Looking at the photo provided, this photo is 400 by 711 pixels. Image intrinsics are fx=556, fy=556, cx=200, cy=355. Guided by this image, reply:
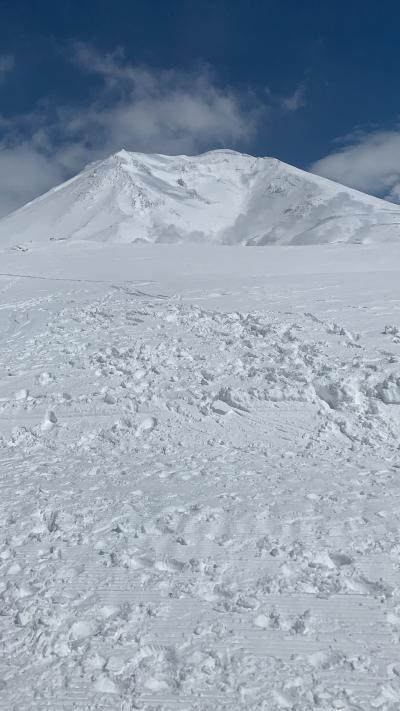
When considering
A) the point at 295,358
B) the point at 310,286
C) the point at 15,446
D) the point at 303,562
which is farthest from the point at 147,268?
the point at 303,562

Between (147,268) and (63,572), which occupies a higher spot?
(147,268)

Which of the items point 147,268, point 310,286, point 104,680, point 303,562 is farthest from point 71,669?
point 147,268

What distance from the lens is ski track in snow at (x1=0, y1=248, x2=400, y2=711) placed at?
3838 millimetres

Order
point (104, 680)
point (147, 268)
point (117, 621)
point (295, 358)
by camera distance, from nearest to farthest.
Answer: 1. point (104, 680)
2. point (117, 621)
3. point (295, 358)
4. point (147, 268)

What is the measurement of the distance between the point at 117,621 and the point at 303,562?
1.70 m

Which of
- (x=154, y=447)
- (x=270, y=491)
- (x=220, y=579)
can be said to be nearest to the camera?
(x=220, y=579)

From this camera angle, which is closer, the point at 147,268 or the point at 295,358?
the point at 295,358

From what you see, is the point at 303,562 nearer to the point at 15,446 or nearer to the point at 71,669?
the point at 71,669

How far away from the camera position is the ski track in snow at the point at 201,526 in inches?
151

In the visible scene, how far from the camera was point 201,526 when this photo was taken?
18.6 ft

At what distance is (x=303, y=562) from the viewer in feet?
16.2

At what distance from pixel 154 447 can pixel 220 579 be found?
298 centimetres

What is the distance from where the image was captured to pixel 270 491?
20.8 ft

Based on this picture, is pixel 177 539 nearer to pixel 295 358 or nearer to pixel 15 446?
pixel 15 446
